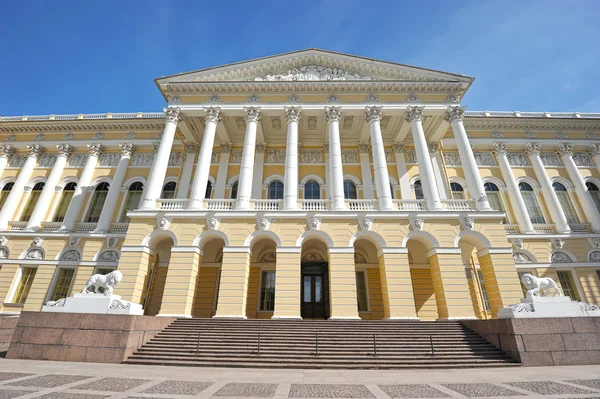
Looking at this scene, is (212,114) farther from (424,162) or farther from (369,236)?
(424,162)

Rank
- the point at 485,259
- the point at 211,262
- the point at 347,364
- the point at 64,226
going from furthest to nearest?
the point at 64,226 < the point at 211,262 < the point at 485,259 < the point at 347,364

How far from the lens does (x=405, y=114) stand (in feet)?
59.5

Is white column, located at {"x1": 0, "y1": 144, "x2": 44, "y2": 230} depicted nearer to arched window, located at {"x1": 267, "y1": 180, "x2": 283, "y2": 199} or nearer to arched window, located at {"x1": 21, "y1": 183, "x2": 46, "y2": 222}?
arched window, located at {"x1": 21, "y1": 183, "x2": 46, "y2": 222}

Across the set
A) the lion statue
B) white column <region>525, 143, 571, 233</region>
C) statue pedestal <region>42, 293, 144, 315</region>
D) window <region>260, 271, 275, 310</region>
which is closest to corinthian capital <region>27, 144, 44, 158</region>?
statue pedestal <region>42, 293, 144, 315</region>

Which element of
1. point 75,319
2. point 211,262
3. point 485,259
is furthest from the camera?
point 211,262

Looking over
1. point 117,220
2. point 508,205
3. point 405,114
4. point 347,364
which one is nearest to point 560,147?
point 508,205

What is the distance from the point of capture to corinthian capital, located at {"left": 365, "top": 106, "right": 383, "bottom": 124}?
17703 mm

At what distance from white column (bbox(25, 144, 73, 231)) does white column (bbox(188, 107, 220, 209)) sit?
1246 cm

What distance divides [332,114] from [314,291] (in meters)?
10.9

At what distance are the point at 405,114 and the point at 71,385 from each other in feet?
62.6

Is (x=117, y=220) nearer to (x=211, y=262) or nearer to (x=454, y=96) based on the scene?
(x=211, y=262)

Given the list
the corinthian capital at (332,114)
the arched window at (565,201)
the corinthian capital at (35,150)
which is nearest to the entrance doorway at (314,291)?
the corinthian capital at (332,114)

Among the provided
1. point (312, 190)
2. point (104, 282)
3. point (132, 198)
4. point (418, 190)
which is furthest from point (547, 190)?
point (132, 198)

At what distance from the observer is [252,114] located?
1781cm
